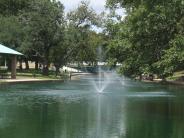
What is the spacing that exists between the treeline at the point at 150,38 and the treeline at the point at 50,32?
145 feet

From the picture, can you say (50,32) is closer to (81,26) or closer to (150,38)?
(81,26)

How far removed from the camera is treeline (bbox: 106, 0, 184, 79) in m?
23.2

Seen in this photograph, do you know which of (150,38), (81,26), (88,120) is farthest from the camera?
(81,26)

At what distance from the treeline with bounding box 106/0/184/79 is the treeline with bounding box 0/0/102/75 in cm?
4429

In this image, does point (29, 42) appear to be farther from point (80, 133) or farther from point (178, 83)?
point (80, 133)

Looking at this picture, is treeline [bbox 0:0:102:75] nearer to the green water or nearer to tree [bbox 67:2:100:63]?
tree [bbox 67:2:100:63]

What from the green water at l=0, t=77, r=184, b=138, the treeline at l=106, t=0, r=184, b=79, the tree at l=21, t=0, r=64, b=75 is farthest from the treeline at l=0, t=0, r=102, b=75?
the treeline at l=106, t=0, r=184, b=79

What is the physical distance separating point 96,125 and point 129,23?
678cm

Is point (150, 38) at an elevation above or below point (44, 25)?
below

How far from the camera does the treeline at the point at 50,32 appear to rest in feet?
232

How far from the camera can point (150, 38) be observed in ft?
81.8

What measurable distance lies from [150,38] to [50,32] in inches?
1834

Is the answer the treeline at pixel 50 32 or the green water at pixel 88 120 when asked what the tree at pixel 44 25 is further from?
the green water at pixel 88 120

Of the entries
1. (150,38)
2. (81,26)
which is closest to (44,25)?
(81,26)
